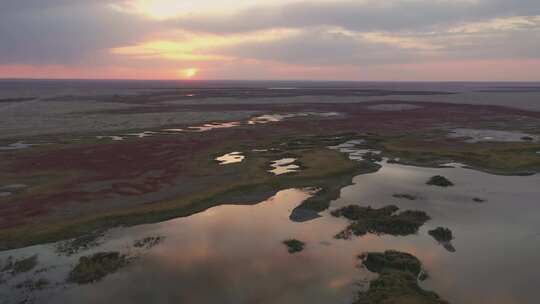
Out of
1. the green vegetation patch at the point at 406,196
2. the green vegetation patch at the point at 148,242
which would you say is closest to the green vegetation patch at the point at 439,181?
the green vegetation patch at the point at 406,196

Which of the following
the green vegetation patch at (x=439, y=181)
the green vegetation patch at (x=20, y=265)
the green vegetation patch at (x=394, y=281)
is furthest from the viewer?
the green vegetation patch at (x=439, y=181)

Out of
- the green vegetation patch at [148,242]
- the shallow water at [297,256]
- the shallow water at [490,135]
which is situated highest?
the shallow water at [490,135]

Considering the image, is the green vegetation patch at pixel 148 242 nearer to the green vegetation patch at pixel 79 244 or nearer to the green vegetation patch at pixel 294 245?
the green vegetation patch at pixel 79 244

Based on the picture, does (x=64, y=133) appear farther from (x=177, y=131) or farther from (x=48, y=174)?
(x=48, y=174)

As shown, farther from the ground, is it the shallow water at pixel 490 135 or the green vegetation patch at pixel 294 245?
the shallow water at pixel 490 135

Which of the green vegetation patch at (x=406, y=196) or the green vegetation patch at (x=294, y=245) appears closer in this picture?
the green vegetation patch at (x=294, y=245)

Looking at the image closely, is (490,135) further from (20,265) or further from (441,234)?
(20,265)

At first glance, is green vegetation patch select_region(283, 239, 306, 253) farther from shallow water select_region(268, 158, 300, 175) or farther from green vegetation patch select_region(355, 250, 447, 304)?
shallow water select_region(268, 158, 300, 175)

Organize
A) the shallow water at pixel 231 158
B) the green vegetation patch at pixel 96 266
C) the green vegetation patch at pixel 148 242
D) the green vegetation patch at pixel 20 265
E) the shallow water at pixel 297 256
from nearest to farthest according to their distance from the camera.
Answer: the shallow water at pixel 297 256 < the green vegetation patch at pixel 96 266 < the green vegetation patch at pixel 20 265 < the green vegetation patch at pixel 148 242 < the shallow water at pixel 231 158
